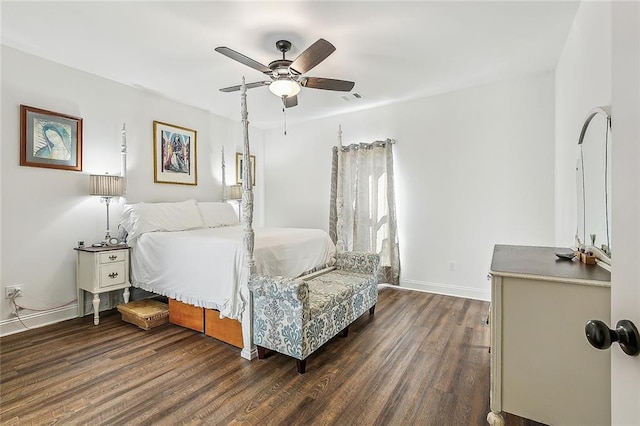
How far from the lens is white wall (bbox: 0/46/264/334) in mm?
2820

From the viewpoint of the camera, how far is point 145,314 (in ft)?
9.69

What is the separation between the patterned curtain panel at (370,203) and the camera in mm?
4320

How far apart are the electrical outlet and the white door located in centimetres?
415

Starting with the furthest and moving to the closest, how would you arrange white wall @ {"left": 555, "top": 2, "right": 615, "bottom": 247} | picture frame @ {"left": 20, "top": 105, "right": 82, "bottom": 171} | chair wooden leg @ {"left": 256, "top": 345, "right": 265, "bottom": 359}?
picture frame @ {"left": 20, "top": 105, "right": 82, "bottom": 171} → chair wooden leg @ {"left": 256, "top": 345, "right": 265, "bottom": 359} → white wall @ {"left": 555, "top": 2, "right": 615, "bottom": 247}

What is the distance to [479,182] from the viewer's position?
12.4ft

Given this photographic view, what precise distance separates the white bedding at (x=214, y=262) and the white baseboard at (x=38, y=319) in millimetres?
685

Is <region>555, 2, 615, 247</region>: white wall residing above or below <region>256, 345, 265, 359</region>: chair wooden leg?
above

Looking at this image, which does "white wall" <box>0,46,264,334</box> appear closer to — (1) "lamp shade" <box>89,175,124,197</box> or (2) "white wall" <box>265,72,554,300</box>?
(1) "lamp shade" <box>89,175,124,197</box>

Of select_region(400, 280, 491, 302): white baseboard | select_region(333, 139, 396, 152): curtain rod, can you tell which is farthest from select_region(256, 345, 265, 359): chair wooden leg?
select_region(333, 139, 396, 152): curtain rod

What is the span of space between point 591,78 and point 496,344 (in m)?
1.77

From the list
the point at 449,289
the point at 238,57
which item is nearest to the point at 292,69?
the point at 238,57

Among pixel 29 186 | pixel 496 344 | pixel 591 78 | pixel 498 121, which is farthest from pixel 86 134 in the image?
pixel 498 121

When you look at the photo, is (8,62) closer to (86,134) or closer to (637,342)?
(86,134)

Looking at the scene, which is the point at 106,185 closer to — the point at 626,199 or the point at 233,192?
the point at 233,192
